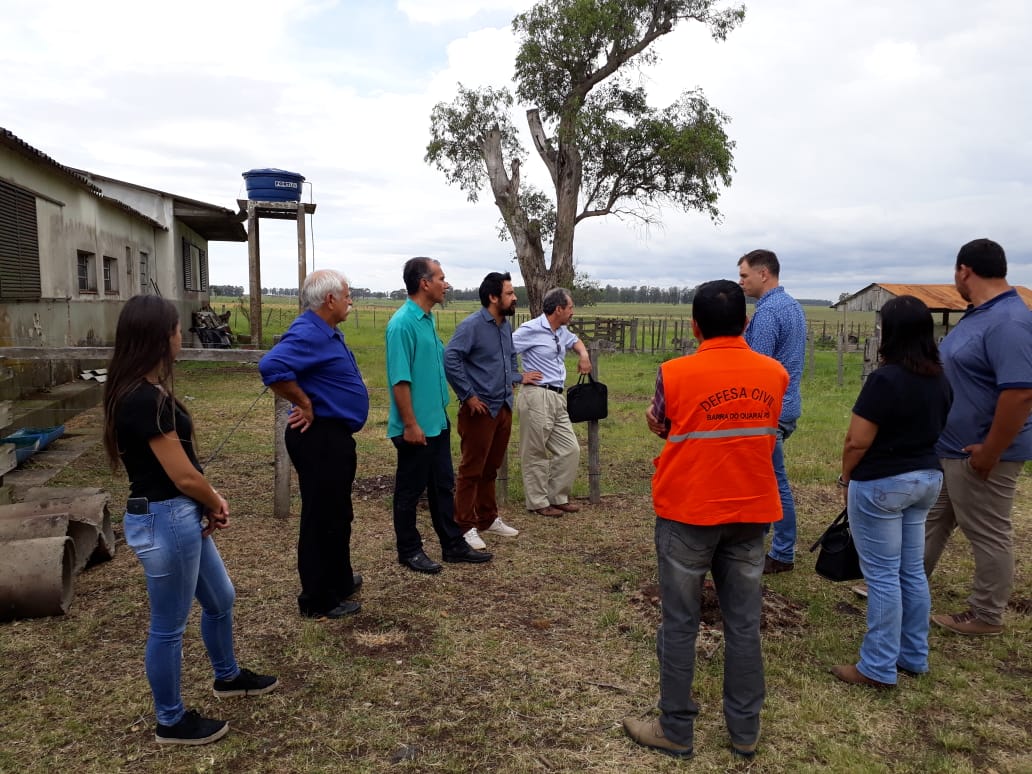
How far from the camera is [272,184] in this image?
15305mm

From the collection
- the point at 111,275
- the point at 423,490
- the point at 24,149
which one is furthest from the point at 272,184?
the point at 423,490

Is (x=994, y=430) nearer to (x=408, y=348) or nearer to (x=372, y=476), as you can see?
(x=408, y=348)

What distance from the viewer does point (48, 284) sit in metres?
10.3

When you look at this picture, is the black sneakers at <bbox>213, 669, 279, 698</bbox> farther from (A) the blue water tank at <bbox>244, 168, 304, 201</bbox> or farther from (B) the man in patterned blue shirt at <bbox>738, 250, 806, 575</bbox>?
(A) the blue water tank at <bbox>244, 168, 304, 201</bbox>

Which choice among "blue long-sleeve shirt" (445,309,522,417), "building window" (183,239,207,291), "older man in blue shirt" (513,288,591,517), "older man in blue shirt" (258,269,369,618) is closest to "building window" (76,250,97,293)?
"building window" (183,239,207,291)

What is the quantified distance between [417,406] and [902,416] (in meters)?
2.69

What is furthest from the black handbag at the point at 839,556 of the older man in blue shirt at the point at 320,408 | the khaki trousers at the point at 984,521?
the older man in blue shirt at the point at 320,408

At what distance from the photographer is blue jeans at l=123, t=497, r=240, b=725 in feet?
8.39

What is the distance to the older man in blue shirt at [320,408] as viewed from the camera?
3.66 metres

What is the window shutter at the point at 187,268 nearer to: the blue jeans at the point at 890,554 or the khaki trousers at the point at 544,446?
the khaki trousers at the point at 544,446

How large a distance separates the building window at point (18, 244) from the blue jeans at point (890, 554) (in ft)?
30.2

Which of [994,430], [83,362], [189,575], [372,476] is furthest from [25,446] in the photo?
[994,430]

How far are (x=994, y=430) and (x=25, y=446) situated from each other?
816 centimetres

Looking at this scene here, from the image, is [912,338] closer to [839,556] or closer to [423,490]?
[839,556]
